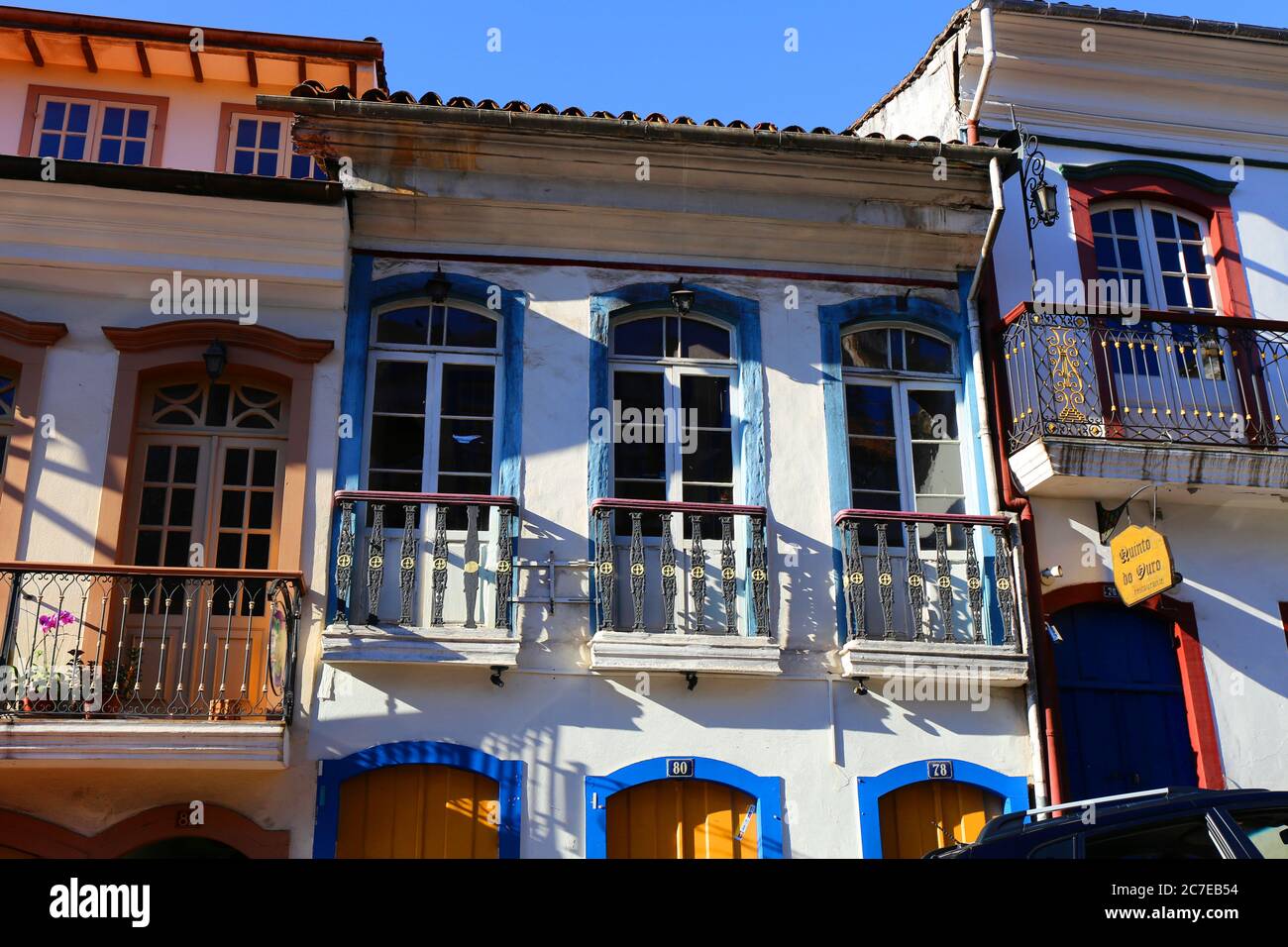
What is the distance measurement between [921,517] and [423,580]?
12.3ft

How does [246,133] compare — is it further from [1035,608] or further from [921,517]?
[1035,608]

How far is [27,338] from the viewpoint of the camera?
981cm

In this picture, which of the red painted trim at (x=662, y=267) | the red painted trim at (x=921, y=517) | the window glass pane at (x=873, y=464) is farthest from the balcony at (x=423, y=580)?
the window glass pane at (x=873, y=464)

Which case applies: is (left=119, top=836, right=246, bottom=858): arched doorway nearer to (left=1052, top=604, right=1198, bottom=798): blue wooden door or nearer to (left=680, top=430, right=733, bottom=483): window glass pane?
(left=680, top=430, right=733, bottom=483): window glass pane

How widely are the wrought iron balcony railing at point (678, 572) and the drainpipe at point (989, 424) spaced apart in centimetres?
202

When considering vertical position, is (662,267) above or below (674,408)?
above

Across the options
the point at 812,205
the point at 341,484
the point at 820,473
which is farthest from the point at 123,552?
the point at 812,205

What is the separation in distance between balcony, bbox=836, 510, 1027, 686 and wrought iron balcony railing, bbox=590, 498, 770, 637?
2.34 feet

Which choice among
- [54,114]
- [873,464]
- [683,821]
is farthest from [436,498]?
[54,114]

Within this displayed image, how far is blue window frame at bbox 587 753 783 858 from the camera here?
362 inches

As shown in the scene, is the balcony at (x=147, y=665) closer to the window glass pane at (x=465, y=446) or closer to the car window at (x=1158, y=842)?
the window glass pane at (x=465, y=446)

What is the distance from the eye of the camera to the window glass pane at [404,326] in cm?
1051

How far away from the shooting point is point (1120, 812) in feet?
20.1
